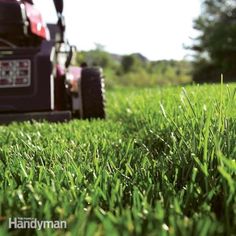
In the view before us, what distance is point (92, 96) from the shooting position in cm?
372

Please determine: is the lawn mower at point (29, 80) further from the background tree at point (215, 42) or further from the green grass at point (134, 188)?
the background tree at point (215, 42)

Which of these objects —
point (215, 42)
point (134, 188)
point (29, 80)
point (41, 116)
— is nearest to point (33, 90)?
point (29, 80)

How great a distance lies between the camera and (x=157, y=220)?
80 cm

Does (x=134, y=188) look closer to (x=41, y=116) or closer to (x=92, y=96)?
(x=41, y=116)

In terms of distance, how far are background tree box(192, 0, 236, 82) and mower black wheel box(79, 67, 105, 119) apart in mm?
25424

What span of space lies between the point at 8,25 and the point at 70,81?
0.81 metres

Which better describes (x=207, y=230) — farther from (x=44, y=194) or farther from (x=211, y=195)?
(x=44, y=194)

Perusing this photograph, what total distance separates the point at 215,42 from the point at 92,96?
2869 cm

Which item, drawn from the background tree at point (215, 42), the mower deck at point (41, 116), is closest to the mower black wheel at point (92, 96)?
the mower deck at point (41, 116)

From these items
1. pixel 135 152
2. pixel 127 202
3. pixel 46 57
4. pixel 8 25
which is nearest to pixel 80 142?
pixel 135 152

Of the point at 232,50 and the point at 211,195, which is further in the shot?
the point at 232,50

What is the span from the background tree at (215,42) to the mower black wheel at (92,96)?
25.4 metres

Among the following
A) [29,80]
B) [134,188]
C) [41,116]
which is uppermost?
[29,80]

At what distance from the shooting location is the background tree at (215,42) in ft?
101
